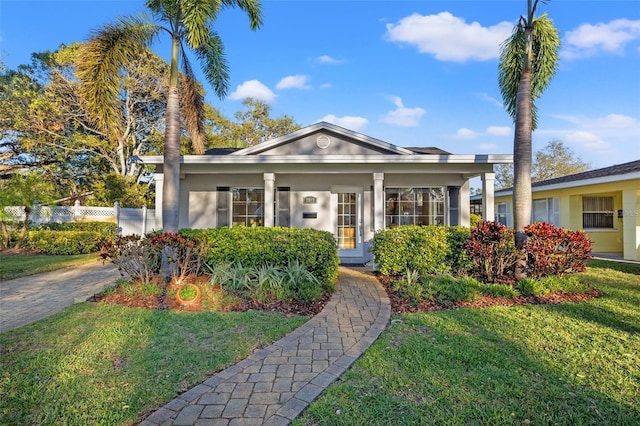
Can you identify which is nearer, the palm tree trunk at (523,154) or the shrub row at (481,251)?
the shrub row at (481,251)

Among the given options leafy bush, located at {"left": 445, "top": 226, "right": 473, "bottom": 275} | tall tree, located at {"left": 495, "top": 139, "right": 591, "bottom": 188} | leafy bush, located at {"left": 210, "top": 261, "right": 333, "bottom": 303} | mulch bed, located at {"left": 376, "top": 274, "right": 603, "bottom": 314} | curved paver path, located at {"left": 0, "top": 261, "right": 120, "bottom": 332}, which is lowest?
curved paver path, located at {"left": 0, "top": 261, "right": 120, "bottom": 332}

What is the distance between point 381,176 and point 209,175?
5.37 meters

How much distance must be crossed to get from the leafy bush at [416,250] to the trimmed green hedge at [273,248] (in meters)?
1.33

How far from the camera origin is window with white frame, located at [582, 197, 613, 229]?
13.0 meters

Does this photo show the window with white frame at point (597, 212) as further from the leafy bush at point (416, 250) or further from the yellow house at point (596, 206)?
the leafy bush at point (416, 250)

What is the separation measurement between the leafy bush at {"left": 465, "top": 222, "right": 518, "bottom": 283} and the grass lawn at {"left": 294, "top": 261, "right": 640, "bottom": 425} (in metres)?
1.69

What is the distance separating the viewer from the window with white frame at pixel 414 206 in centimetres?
985

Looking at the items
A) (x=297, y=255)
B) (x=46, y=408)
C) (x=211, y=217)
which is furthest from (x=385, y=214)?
(x=46, y=408)

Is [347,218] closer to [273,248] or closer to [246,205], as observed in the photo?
[246,205]

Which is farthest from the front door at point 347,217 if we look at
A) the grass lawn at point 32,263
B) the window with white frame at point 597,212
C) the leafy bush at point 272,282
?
the window with white frame at point 597,212

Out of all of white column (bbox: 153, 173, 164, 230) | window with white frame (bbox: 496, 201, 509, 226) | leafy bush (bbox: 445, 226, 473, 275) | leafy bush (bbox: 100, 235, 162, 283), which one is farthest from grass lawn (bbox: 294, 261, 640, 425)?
window with white frame (bbox: 496, 201, 509, 226)

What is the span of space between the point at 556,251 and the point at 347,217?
5494 mm

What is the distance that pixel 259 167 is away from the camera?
8703 millimetres

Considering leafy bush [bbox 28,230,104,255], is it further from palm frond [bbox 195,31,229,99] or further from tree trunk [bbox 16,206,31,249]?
palm frond [bbox 195,31,229,99]
